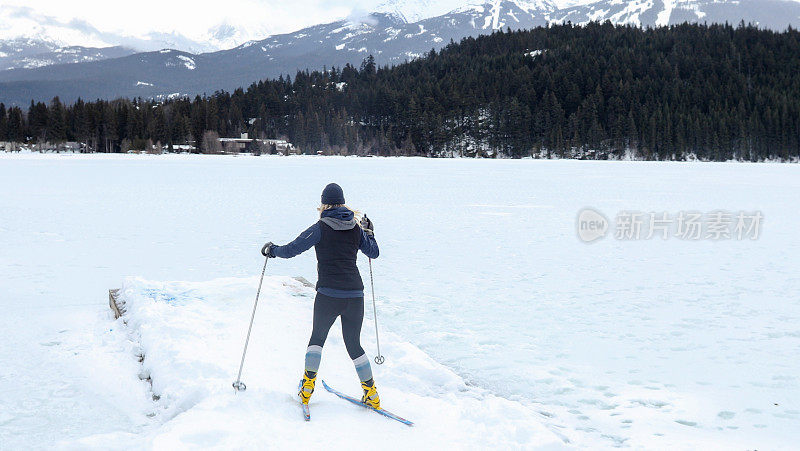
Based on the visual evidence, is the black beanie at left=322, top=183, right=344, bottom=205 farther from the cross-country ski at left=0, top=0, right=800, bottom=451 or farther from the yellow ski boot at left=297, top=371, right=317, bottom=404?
the yellow ski boot at left=297, top=371, right=317, bottom=404

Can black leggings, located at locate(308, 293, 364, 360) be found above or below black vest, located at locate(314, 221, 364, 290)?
below

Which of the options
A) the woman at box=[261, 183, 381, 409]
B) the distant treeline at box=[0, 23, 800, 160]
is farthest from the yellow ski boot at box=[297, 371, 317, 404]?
the distant treeline at box=[0, 23, 800, 160]

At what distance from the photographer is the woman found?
518 centimetres

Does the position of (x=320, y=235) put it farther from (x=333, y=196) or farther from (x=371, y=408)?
(x=371, y=408)

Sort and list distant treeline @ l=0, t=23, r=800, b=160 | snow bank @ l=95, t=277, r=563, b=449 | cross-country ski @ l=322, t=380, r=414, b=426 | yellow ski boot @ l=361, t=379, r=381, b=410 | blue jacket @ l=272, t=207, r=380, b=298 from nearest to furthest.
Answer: snow bank @ l=95, t=277, r=563, b=449 < blue jacket @ l=272, t=207, r=380, b=298 < cross-country ski @ l=322, t=380, r=414, b=426 < yellow ski boot @ l=361, t=379, r=381, b=410 < distant treeline @ l=0, t=23, r=800, b=160

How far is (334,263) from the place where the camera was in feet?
17.1

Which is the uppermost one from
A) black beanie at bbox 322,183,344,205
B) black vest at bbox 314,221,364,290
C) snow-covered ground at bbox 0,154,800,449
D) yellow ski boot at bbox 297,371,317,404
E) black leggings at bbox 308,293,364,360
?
black beanie at bbox 322,183,344,205

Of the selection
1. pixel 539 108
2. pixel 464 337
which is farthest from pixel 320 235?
pixel 539 108

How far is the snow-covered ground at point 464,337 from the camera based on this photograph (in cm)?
568

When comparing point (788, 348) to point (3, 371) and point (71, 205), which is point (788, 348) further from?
point (71, 205)

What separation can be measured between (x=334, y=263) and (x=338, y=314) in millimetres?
482

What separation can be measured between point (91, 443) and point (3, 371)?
2.62 meters

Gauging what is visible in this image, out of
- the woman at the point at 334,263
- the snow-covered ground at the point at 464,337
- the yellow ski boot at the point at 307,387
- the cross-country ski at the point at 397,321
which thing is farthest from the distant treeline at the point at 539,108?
the yellow ski boot at the point at 307,387

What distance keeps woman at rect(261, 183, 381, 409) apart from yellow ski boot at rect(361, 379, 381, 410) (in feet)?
0.84
